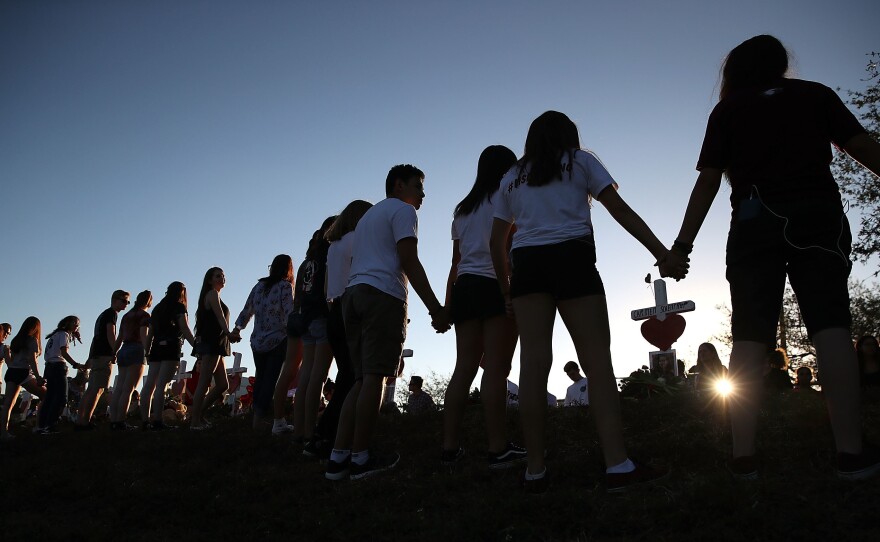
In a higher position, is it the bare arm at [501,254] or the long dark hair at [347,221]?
the long dark hair at [347,221]

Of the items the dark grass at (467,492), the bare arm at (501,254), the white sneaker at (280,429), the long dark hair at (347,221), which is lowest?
the dark grass at (467,492)

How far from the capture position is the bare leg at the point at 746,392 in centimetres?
371

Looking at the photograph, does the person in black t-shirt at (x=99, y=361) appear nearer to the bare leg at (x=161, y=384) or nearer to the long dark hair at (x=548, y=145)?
the bare leg at (x=161, y=384)

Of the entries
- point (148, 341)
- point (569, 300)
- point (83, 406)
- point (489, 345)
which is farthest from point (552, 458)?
point (83, 406)

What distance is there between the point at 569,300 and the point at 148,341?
25.1ft

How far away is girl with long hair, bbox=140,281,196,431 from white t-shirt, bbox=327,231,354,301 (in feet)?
13.7

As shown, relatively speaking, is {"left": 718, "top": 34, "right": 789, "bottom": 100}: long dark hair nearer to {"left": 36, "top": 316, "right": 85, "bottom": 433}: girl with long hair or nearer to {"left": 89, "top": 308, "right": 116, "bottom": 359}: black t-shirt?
{"left": 89, "top": 308, "right": 116, "bottom": 359}: black t-shirt

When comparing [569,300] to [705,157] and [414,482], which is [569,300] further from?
[414,482]

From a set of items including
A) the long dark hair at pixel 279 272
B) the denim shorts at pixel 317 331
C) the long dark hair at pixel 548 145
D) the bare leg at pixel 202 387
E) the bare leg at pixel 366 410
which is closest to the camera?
the long dark hair at pixel 548 145

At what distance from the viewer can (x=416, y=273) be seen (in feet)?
17.4

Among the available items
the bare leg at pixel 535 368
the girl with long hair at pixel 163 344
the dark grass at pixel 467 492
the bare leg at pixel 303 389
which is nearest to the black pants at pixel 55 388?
the girl with long hair at pixel 163 344

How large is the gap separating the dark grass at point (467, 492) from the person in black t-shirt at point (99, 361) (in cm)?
298

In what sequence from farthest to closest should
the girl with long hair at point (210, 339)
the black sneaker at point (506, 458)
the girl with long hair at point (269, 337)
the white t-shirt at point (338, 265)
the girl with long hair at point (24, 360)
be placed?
the girl with long hair at point (24, 360)
the girl with long hair at point (210, 339)
the girl with long hair at point (269, 337)
the white t-shirt at point (338, 265)
the black sneaker at point (506, 458)

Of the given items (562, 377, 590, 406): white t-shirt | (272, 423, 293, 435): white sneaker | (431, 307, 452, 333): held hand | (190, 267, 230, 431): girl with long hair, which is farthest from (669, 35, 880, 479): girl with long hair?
(562, 377, 590, 406): white t-shirt
